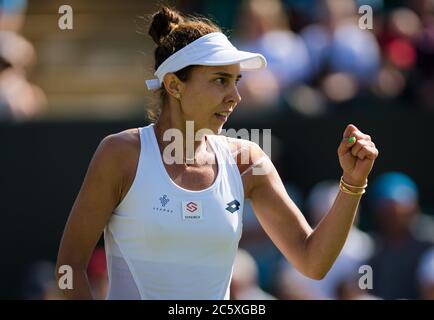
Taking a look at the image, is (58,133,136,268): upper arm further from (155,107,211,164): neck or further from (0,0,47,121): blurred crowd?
(0,0,47,121): blurred crowd

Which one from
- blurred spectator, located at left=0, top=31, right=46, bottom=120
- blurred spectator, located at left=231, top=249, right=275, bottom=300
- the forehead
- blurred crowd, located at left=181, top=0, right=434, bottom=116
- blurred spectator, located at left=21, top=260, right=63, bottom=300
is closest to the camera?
the forehead

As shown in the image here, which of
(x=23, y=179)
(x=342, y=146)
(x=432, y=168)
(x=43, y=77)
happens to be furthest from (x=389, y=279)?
(x=43, y=77)

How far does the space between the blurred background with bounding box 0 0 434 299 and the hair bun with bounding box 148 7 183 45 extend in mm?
2436

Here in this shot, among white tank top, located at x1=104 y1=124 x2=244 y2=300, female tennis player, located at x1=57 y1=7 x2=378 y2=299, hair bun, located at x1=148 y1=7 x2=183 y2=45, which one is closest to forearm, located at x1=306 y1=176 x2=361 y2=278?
female tennis player, located at x1=57 y1=7 x2=378 y2=299

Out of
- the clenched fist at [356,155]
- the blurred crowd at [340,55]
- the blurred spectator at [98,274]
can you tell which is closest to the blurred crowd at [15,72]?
the blurred spectator at [98,274]

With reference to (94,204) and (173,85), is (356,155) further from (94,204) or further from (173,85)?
(94,204)

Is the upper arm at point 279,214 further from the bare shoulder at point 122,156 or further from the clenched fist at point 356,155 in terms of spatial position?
the bare shoulder at point 122,156

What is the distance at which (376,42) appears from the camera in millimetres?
7512

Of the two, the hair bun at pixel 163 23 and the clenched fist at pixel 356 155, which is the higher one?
the hair bun at pixel 163 23

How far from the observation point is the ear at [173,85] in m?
3.72

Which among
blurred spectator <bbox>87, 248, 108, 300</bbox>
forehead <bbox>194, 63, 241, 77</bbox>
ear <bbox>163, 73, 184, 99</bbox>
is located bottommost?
blurred spectator <bbox>87, 248, 108, 300</bbox>

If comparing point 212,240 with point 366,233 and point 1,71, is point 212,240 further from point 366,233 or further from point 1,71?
point 1,71

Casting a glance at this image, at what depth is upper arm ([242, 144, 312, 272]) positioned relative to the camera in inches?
150

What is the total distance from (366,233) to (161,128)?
344cm
